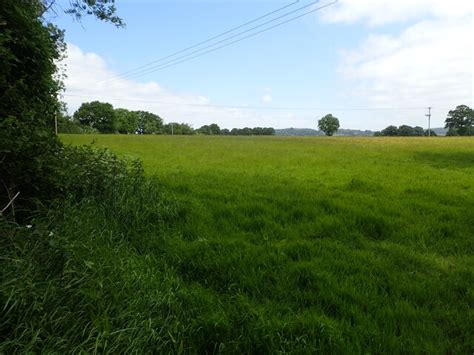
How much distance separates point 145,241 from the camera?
5.52 metres

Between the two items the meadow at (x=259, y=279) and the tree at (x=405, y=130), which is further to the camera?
the tree at (x=405, y=130)

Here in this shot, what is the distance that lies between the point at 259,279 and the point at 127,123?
386 feet

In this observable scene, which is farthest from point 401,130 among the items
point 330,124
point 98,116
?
point 98,116

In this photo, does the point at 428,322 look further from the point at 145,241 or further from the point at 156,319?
the point at 145,241

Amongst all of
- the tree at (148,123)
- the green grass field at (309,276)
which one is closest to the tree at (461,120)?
the tree at (148,123)

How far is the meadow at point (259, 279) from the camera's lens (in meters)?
3.09

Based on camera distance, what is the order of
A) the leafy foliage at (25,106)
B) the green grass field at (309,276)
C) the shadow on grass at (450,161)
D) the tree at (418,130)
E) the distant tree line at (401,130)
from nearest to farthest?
the green grass field at (309,276) → the leafy foliage at (25,106) → the shadow on grass at (450,161) → the tree at (418,130) → the distant tree line at (401,130)

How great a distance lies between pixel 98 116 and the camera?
105625 mm

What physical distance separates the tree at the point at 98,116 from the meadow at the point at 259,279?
4147 inches

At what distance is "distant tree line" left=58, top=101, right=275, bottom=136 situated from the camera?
10512cm

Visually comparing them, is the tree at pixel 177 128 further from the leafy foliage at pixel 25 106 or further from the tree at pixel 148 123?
the leafy foliage at pixel 25 106

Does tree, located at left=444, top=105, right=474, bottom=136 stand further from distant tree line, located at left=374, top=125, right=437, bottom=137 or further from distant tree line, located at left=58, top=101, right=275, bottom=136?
distant tree line, located at left=58, top=101, right=275, bottom=136

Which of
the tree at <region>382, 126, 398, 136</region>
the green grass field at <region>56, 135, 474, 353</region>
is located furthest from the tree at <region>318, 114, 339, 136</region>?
the green grass field at <region>56, 135, 474, 353</region>

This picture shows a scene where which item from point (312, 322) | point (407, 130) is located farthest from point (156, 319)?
point (407, 130)
